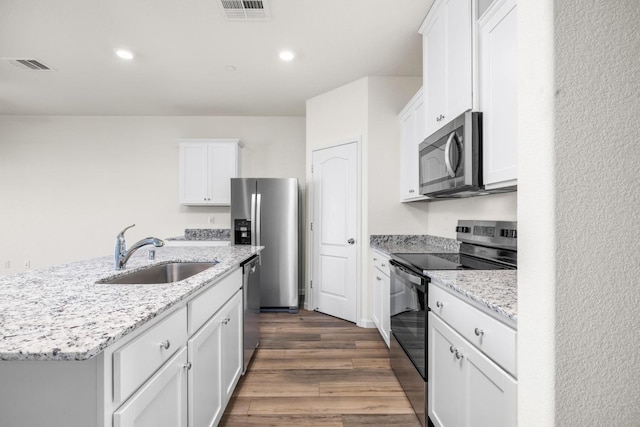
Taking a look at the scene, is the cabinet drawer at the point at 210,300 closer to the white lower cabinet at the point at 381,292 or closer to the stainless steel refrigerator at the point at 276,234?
the white lower cabinet at the point at 381,292

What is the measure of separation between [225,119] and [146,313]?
4.44 metres

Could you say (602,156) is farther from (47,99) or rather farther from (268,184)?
(47,99)

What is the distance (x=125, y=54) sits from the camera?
2984 millimetres

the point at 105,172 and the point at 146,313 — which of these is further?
the point at 105,172

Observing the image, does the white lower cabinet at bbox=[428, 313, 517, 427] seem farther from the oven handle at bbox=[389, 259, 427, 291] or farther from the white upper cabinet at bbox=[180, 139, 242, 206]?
the white upper cabinet at bbox=[180, 139, 242, 206]

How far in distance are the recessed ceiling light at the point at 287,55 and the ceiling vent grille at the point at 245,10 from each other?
1.63 feet

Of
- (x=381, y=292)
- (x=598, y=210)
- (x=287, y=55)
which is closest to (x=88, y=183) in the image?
(x=287, y=55)

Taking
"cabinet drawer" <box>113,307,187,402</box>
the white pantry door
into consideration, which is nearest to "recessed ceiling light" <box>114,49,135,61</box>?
the white pantry door

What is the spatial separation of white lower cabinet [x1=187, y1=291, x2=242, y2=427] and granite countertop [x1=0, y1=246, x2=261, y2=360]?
28cm

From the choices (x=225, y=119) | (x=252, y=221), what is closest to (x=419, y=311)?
(x=252, y=221)

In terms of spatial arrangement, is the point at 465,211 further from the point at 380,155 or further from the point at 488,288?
the point at 488,288

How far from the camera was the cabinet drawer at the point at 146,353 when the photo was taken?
0.80 meters

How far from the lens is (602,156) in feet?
2.22

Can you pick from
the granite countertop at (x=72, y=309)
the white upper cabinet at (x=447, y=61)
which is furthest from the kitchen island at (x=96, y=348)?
the white upper cabinet at (x=447, y=61)
